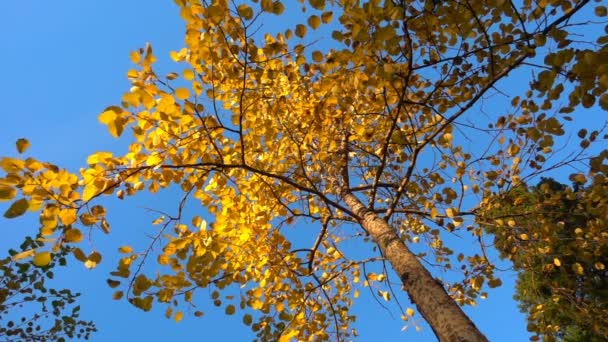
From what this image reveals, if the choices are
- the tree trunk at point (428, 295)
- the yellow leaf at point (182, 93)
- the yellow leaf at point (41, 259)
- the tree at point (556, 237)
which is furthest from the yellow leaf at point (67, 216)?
A: the tree at point (556, 237)

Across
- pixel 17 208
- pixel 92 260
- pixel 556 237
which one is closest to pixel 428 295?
pixel 92 260

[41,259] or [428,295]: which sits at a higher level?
[41,259]

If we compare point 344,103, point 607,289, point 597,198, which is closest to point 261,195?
point 344,103

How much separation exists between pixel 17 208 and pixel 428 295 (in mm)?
1937

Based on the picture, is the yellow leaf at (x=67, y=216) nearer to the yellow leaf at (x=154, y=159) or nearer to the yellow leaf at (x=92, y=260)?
the yellow leaf at (x=92, y=260)

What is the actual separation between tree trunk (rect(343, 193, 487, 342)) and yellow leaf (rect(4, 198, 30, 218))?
1879 mm

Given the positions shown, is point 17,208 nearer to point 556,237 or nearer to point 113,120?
point 113,120

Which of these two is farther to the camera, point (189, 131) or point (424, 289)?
point (189, 131)

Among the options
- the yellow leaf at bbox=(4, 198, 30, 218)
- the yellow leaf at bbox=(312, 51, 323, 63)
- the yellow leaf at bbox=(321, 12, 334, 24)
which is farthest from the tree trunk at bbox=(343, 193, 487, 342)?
the yellow leaf at bbox=(4, 198, 30, 218)

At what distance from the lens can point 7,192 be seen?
1479 millimetres

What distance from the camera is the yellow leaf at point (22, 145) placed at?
1496 mm

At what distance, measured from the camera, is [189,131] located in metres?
2.38

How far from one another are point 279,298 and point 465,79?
226 cm

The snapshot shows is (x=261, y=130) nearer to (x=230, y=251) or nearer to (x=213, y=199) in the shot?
(x=213, y=199)
